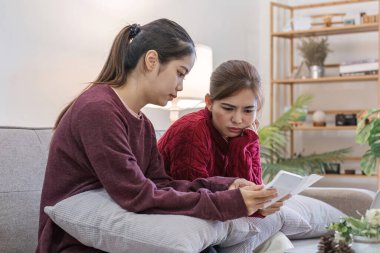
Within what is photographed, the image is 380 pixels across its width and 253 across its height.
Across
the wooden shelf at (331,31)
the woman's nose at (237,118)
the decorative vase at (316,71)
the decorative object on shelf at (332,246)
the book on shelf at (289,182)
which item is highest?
the wooden shelf at (331,31)

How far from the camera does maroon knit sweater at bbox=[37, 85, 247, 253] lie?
1.32m

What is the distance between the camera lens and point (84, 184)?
1.40 m

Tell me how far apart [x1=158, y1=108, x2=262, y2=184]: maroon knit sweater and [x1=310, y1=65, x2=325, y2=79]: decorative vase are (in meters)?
2.62

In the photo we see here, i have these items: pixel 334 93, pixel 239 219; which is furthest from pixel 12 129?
pixel 334 93

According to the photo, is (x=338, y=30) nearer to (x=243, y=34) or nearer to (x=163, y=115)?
(x=243, y=34)

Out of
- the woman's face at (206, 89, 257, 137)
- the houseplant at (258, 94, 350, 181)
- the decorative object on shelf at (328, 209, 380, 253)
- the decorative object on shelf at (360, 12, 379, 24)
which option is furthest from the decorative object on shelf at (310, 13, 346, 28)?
the decorative object on shelf at (328, 209, 380, 253)

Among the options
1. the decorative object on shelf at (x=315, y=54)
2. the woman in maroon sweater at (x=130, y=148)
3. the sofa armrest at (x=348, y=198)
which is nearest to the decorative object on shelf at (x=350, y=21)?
the decorative object on shelf at (x=315, y=54)

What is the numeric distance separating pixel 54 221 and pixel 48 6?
5.11 ft

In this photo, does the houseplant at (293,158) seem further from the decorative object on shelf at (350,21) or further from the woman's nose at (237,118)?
the woman's nose at (237,118)

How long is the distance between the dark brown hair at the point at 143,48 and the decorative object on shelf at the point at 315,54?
301 cm

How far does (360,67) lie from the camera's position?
427 centimetres

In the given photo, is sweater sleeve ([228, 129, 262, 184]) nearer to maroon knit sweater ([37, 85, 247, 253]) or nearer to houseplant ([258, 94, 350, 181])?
maroon knit sweater ([37, 85, 247, 253])

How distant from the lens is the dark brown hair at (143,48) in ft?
4.99

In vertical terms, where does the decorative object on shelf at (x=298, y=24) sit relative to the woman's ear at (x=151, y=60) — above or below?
above
